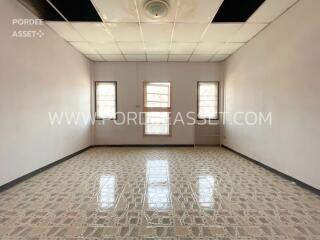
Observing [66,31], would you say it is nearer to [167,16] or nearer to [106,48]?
[106,48]

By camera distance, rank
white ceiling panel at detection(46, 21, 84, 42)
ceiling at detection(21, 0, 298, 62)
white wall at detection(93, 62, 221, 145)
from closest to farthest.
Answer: ceiling at detection(21, 0, 298, 62), white ceiling panel at detection(46, 21, 84, 42), white wall at detection(93, 62, 221, 145)

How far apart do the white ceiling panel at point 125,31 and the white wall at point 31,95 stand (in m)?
1.41

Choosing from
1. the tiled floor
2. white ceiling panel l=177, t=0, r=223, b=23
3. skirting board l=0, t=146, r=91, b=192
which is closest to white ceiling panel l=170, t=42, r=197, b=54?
white ceiling panel l=177, t=0, r=223, b=23

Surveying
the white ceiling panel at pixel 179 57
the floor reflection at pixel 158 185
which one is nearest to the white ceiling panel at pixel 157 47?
the white ceiling panel at pixel 179 57

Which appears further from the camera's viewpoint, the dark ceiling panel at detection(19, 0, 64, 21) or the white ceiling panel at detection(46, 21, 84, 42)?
the white ceiling panel at detection(46, 21, 84, 42)

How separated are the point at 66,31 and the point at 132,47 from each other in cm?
178

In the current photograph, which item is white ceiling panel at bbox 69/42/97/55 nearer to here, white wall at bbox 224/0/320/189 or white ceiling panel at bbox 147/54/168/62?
white ceiling panel at bbox 147/54/168/62

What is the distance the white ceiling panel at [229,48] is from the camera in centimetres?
548

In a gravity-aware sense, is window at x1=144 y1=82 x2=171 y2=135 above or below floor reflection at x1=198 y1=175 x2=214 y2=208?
above

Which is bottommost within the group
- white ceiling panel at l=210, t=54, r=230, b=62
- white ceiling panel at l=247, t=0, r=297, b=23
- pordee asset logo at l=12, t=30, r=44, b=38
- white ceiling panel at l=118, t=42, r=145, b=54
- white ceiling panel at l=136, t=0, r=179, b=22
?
pordee asset logo at l=12, t=30, r=44, b=38

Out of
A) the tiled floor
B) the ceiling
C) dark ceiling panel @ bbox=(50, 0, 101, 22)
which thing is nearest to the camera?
the tiled floor

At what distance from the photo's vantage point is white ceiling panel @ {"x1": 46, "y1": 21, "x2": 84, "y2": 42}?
13.9 feet

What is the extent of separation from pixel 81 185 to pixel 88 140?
3.71m

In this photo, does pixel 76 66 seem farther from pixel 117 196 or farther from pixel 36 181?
pixel 117 196
